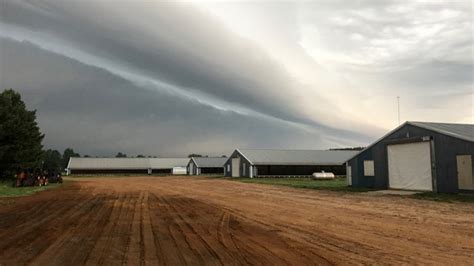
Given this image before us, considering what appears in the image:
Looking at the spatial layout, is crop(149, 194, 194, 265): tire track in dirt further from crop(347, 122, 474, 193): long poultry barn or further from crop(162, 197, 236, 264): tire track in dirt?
crop(347, 122, 474, 193): long poultry barn

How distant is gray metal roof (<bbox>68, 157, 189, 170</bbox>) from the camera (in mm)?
105188

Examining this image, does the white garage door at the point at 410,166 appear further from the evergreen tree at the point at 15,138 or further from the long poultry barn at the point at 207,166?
the long poultry barn at the point at 207,166

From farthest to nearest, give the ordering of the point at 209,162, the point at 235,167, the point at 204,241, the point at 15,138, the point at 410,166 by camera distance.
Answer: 1. the point at 209,162
2. the point at 235,167
3. the point at 15,138
4. the point at 410,166
5. the point at 204,241

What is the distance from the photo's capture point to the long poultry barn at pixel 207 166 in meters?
98.4

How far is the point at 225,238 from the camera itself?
34.7 feet

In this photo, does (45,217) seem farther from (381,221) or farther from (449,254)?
(449,254)

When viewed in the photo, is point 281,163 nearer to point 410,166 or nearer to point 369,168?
point 369,168

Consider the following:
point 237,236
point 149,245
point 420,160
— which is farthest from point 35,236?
point 420,160

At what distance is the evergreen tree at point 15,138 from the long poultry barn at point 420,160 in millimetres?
39278

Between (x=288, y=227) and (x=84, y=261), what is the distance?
662cm

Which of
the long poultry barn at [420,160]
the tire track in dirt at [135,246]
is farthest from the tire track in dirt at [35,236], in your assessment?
A: the long poultry barn at [420,160]

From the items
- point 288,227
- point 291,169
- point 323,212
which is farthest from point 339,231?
point 291,169

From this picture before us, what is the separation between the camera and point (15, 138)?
4844 cm

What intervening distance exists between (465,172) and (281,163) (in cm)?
4407
